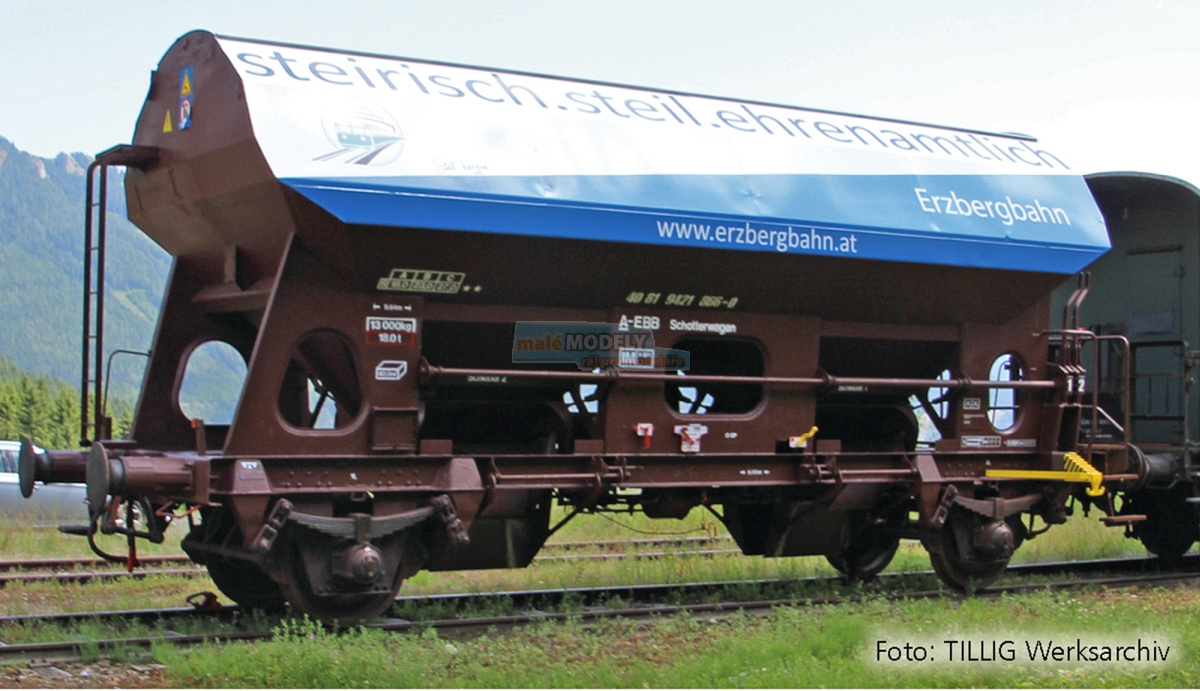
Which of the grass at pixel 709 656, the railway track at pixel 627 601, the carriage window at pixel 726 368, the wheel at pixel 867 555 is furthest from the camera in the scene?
the wheel at pixel 867 555

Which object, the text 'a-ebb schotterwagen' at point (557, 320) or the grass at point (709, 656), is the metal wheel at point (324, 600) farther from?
the grass at point (709, 656)

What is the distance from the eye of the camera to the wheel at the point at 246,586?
962 cm

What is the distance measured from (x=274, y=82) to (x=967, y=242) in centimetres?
612

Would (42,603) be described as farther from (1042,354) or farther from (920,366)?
(1042,354)

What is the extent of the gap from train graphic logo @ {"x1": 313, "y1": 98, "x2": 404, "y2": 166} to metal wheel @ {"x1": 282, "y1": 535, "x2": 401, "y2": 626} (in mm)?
2794

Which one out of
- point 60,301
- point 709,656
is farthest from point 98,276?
point 60,301

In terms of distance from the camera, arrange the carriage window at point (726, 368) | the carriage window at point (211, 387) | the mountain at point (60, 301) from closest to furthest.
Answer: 1. the carriage window at point (726, 368)
2. the carriage window at point (211, 387)
3. the mountain at point (60, 301)

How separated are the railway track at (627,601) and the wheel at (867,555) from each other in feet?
0.63

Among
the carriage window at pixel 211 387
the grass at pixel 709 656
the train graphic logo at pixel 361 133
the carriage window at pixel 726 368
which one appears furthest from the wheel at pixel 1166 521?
the carriage window at pixel 211 387

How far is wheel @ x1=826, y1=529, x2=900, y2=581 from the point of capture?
11828 millimetres

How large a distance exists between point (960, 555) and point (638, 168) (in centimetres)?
502

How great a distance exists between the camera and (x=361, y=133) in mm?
8195

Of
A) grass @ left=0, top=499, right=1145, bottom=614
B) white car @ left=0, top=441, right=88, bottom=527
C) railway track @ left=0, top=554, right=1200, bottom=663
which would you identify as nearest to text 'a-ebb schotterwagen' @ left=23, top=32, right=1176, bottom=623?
railway track @ left=0, top=554, right=1200, bottom=663

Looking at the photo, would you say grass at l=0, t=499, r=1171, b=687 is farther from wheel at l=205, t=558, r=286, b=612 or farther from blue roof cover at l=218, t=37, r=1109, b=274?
blue roof cover at l=218, t=37, r=1109, b=274
